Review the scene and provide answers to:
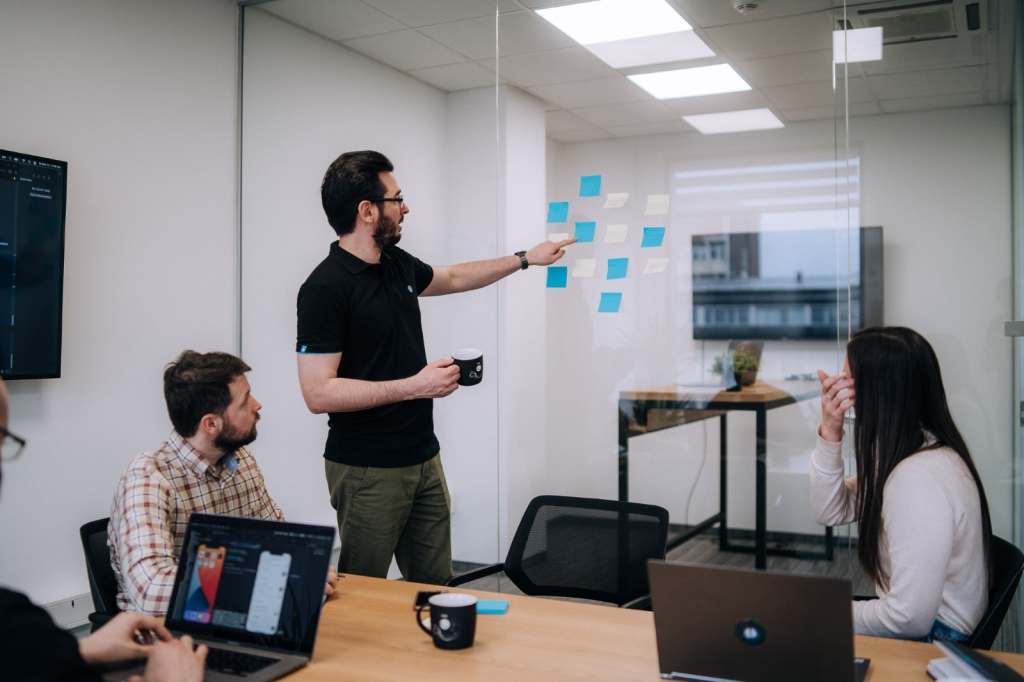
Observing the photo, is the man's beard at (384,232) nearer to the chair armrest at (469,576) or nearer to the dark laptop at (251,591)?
the chair armrest at (469,576)

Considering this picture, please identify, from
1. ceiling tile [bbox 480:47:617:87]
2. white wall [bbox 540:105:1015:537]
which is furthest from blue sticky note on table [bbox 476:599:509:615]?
ceiling tile [bbox 480:47:617:87]

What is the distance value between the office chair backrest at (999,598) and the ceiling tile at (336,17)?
3149 millimetres

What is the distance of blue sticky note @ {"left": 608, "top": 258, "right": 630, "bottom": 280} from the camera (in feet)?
11.4

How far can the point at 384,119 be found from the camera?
4.10 meters

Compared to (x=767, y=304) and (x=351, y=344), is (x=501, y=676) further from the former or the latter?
(x=767, y=304)

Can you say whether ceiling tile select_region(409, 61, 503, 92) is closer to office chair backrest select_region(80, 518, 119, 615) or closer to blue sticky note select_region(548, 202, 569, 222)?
blue sticky note select_region(548, 202, 569, 222)

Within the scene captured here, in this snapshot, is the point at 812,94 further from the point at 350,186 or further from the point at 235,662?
the point at 235,662

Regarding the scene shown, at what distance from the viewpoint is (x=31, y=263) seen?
281 centimetres

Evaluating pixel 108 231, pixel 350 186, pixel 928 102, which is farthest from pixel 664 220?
pixel 108 231

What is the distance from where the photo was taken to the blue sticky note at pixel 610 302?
348cm

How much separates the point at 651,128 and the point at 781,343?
3.36 feet

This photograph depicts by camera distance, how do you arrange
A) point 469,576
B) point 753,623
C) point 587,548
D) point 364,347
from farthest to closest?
point 364,347
point 587,548
point 469,576
point 753,623

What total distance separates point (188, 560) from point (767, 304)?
7.90ft

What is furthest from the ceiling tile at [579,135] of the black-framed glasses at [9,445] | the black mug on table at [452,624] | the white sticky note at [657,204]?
the black-framed glasses at [9,445]
